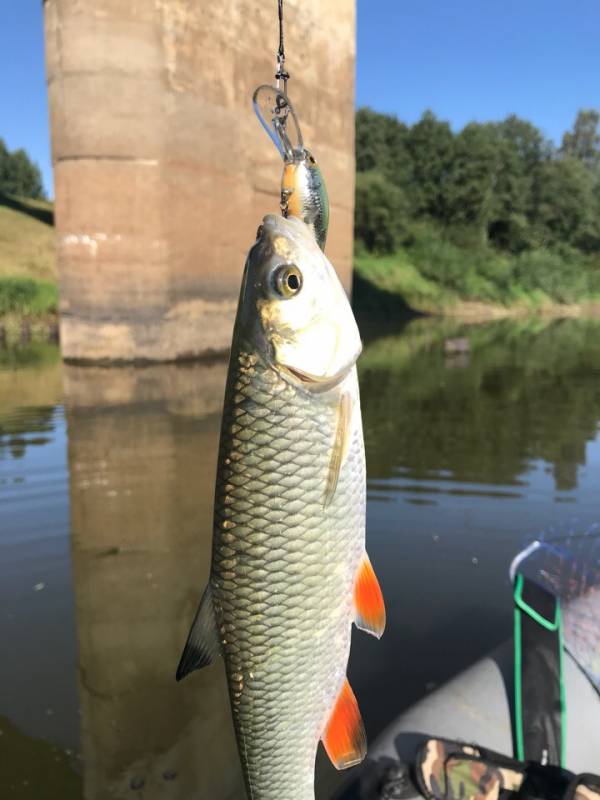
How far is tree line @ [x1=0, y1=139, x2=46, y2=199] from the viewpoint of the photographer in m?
67.1

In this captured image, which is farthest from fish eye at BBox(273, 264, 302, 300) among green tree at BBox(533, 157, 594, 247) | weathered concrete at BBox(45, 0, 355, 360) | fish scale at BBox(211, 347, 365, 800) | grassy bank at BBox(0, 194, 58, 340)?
green tree at BBox(533, 157, 594, 247)

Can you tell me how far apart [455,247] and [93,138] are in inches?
1582

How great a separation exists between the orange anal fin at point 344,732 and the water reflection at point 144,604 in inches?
60.9

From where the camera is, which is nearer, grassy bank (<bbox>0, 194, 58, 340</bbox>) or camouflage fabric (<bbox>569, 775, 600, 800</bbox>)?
camouflage fabric (<bbox>569, 775, 600, 800</bbox>)

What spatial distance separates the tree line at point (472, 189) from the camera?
2018 inches

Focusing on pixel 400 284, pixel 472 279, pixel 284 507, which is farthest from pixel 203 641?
pixel 472 279

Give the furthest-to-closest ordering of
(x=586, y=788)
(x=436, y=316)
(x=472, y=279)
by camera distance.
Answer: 1. (x=472, y=279)
2. (x=436, y=316)
3. (x=586, y=788)

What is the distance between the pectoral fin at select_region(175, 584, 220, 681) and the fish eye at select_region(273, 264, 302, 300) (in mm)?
712

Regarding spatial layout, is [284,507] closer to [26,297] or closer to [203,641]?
[203,641]

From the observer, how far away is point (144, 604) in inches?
174

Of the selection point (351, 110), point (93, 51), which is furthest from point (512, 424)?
point (351, 110)

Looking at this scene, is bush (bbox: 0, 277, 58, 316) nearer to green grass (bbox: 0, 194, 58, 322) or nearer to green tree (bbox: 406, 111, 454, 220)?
green grass (bbox: 0, 194, 58, 322)

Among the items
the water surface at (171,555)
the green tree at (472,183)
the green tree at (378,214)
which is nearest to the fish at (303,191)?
the water surface at (171,555)

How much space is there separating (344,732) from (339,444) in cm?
73
